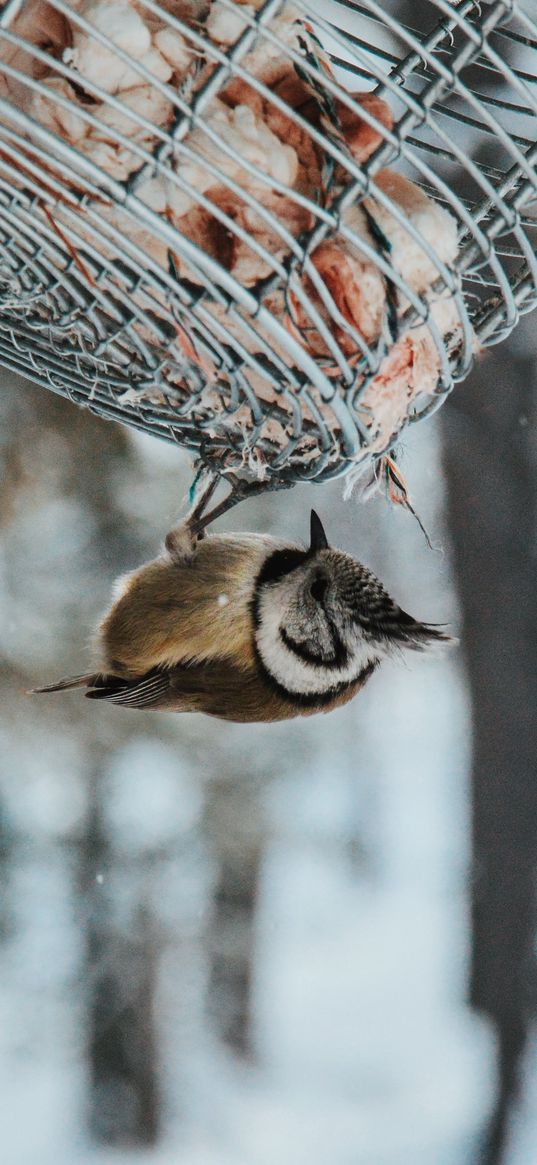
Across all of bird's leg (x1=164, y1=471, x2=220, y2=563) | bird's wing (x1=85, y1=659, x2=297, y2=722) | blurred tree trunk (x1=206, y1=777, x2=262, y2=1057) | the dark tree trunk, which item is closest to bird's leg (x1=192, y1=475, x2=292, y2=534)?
bird's leg (x1=164, y1=471, x2=220, y2=563)

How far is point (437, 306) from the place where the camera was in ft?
2.26

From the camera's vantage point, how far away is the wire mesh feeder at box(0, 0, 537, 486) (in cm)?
54

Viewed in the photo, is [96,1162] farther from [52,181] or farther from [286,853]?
[52,181]

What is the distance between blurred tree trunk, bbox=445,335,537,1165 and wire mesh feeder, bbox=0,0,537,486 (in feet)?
4.78

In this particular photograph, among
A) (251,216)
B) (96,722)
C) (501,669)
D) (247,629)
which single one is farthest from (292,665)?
(96,722)

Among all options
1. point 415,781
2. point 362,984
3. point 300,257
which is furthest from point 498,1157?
point 300,257

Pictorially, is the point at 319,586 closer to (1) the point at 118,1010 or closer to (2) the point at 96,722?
(2) the point at 96,722

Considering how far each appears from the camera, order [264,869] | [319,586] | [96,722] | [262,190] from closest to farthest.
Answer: [262,190] < [319,586] < [96,722] < [264,869]

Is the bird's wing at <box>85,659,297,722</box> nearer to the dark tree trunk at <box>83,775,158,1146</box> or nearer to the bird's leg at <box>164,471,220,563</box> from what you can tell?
the bird's leg at <box>164,471,220,563</box>

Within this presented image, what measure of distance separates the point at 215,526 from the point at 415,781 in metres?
0.87

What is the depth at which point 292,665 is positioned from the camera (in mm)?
1133

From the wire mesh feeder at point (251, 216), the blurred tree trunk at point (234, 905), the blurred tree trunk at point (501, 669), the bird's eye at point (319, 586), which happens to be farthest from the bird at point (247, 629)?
the blurred tree trunk at point (234, 905)

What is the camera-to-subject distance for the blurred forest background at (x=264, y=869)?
2.36 metres

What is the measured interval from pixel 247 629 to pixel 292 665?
0.06m
